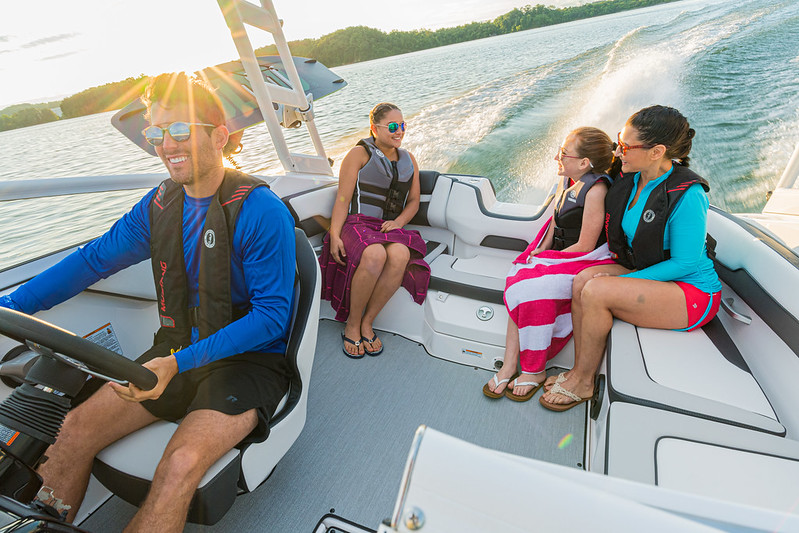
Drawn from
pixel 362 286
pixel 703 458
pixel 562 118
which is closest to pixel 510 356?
pixel 362 286

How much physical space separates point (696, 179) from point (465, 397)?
1128mm

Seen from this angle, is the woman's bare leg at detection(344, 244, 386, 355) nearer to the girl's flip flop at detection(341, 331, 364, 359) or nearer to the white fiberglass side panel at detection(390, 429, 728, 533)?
the girl's flip flop at detection(341, 331, 364, 359)

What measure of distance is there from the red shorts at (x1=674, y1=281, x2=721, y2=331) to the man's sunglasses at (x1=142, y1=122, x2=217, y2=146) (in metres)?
1.56

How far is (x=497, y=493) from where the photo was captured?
0.46 metres

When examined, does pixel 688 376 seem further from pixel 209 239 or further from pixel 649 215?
pixel 209 239

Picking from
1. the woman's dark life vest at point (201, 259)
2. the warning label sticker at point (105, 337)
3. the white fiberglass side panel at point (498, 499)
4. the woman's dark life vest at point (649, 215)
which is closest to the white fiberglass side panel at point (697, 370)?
the woman's dark life vest at point (649, 215)

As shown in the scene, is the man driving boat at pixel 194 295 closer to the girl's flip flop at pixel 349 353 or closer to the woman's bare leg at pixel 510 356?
the girl's flip flop at pixel 349 353

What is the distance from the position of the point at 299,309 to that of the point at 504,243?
1428mm

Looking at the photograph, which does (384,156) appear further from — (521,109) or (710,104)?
(710,104)

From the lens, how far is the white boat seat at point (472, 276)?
1930mm

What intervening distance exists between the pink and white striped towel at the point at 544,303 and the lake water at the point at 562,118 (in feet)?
6.60

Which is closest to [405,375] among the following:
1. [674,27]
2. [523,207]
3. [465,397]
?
[465,397]

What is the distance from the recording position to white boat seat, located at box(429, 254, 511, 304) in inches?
76.0

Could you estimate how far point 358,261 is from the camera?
200 centimetres
